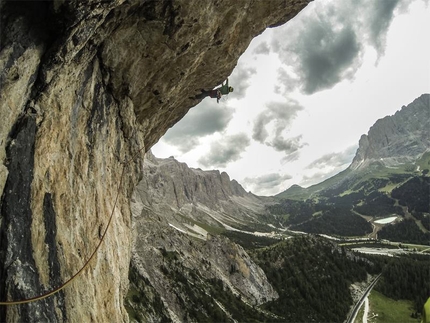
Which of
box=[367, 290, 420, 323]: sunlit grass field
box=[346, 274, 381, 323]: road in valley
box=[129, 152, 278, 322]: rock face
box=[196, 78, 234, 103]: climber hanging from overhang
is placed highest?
box=[196, 78, 234, 103]: climber hanging from overhang

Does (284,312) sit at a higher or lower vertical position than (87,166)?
lower

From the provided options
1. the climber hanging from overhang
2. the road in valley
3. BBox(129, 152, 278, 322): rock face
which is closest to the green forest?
the road in valley

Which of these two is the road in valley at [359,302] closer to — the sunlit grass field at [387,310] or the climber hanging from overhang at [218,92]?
the sunlit grass field at [387,310]

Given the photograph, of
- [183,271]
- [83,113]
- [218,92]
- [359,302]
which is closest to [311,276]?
[359,302]

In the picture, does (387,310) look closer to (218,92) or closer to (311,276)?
(311,276)

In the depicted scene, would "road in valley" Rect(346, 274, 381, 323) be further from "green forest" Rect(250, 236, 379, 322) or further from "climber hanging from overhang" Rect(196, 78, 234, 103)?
"climber hanging from overhang" Rect(196, 78, 234, 103)

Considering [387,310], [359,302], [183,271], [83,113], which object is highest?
[83,113]

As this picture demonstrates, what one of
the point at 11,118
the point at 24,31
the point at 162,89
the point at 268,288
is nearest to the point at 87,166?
the point at 11,118

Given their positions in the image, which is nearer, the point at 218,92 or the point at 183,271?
the point at 218,92

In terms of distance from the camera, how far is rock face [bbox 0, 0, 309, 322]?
10.6 meters

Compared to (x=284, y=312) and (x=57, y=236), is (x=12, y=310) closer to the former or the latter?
(x=57, y=236)

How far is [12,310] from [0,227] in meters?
2.77

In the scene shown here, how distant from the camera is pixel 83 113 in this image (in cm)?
1517

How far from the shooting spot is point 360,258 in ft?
515
